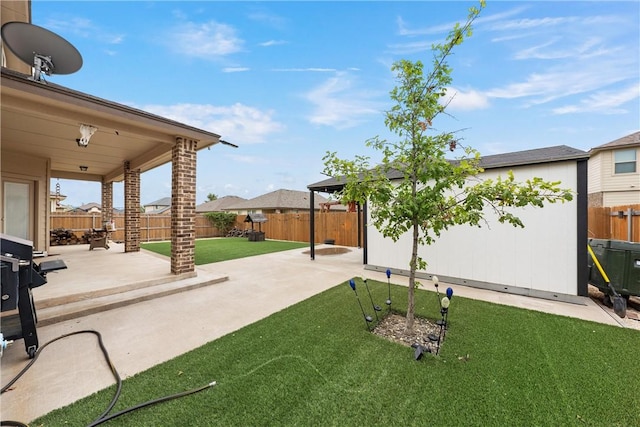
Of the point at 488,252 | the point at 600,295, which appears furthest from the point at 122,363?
the point at 600,295

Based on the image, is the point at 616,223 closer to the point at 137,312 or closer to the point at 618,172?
the point at 618,172

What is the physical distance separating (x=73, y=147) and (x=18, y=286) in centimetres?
623

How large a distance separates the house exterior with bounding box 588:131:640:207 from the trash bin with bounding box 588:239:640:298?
10.6 meters

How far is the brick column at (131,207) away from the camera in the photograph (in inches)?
346

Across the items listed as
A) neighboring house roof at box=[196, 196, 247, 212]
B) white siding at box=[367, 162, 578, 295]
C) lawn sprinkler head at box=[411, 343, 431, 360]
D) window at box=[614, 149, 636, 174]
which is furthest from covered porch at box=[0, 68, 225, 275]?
neighboring house roof at box=[196, 196, 247, 212]

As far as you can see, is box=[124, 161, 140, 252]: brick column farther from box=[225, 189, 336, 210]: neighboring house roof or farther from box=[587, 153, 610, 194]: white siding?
box=[587, 153, 610, 194]: white siding

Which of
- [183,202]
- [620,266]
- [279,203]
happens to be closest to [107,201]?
[183,202]

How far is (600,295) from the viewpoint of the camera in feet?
16.3

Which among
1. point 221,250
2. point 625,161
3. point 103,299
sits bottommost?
point 221,250

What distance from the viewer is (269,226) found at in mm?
17547

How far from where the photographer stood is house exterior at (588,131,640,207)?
11.1 meters

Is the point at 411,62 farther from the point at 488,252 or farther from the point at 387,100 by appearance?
the point at 488,252

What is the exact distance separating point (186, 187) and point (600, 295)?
29.4 feet

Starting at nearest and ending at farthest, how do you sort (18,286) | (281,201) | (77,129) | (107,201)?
(18,286)
(77,129)
(107,201)
(281,201)
